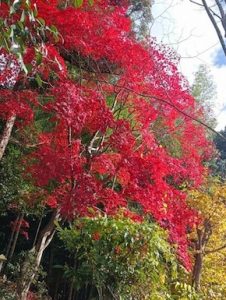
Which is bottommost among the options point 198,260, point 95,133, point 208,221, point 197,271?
point 197,271

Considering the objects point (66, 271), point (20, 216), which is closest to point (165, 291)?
point (66, 271)

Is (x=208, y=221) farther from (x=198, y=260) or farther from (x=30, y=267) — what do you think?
(x=30, y=267)

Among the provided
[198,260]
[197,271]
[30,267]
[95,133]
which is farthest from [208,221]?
[30,267]

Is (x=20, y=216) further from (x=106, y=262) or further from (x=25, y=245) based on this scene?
(x=106, y=262)

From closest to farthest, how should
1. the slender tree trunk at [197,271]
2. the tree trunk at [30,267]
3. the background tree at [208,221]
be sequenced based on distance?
the tree trunk at [30,267] → the slender tree trunk at [197,271] → the background tree at [208,221]

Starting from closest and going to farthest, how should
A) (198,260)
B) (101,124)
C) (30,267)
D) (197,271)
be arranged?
(30,267) < (101,124) < (197,271) < (198,260)

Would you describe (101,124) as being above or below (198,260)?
above

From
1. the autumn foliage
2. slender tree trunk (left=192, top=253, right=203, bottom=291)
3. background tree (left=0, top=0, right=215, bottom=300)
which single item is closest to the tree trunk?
background tree (left=0, top=0, right=215, bottom=300)

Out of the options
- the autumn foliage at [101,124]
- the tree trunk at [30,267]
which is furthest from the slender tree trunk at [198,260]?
the tree trunk at [30,267]

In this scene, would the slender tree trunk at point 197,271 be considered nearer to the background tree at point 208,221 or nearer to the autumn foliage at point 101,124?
the background tree at point 208,221

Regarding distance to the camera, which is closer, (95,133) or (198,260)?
(95,133)

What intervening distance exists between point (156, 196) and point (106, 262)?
5.17m

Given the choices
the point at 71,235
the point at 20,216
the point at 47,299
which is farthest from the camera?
the point at 20,216

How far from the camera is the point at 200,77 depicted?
21.6 metres
